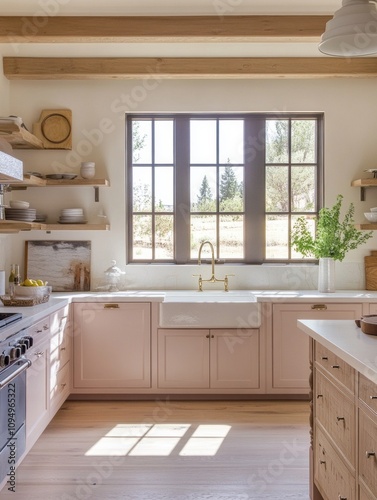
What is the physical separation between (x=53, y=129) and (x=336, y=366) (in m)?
3.43

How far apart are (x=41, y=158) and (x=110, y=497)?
3.04 meters

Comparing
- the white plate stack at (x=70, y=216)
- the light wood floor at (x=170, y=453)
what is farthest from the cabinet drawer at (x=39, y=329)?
the white plate stack at (x=70, y=216)

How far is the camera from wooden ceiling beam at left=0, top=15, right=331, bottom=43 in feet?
11.5

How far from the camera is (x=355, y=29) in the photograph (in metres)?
2.01

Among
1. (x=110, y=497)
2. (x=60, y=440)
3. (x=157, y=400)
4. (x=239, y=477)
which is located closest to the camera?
(x=110, y=497)

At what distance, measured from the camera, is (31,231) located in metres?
4.53

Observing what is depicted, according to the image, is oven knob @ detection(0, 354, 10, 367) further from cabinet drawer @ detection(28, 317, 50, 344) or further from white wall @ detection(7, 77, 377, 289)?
white wall @ detection(7, 77, 377, 289)

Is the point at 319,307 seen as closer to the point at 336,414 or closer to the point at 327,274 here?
the point at 327,274

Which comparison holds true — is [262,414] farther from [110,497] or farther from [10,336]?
[10,336]

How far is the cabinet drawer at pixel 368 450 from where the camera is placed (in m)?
1.65

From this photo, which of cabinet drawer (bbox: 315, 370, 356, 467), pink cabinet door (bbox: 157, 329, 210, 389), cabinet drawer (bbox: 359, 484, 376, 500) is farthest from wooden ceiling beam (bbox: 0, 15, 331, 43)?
cabinet drawer (bbox: 359, 484, 376, 500)

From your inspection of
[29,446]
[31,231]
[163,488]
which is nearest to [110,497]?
[163,488]

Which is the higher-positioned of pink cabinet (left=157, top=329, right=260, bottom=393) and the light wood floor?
pink cabinet (left=157, top=329, right=260, bottom=393)

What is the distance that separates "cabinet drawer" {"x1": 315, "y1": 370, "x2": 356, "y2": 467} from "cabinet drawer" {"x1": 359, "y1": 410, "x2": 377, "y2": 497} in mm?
73
